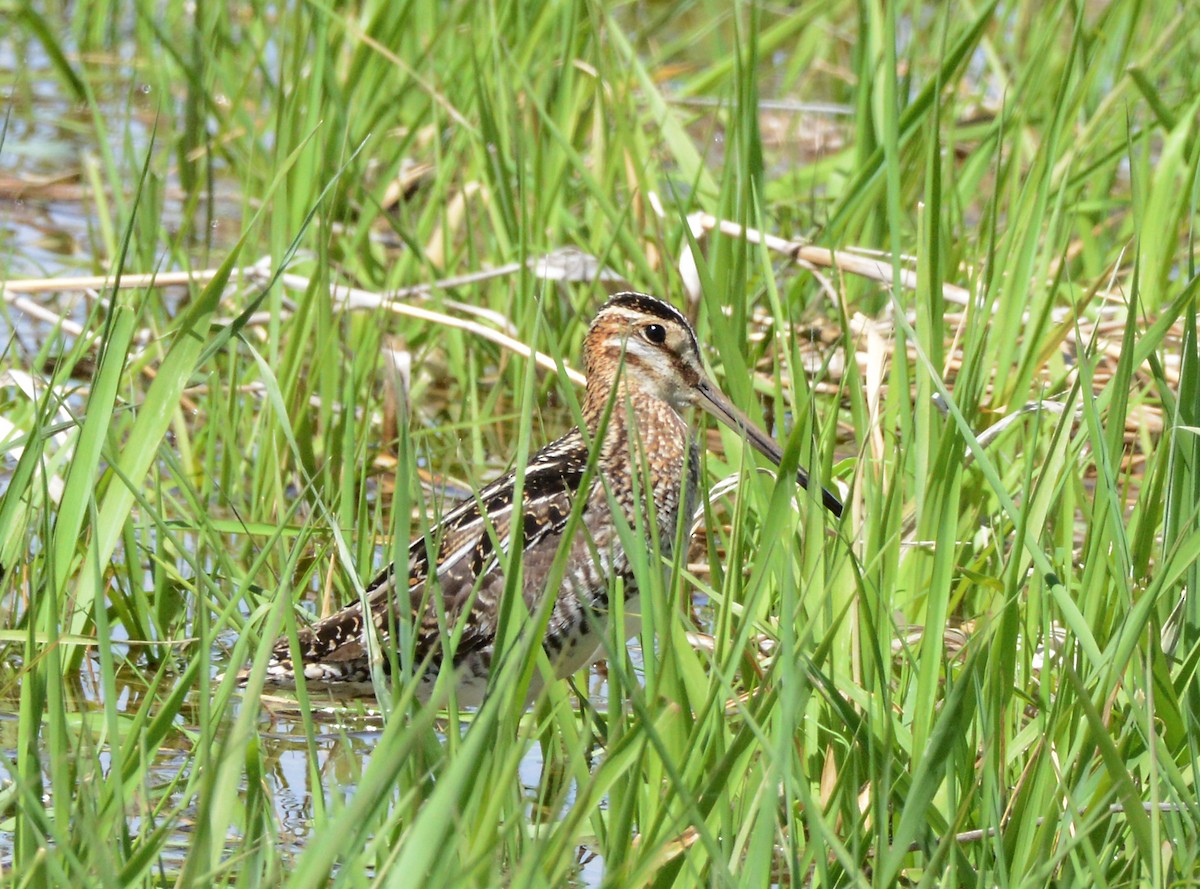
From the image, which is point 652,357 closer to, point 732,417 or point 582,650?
point 732,417

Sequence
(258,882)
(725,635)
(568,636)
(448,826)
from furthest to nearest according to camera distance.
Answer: (568,636) < (725,635) < (258,882) < (448,826)

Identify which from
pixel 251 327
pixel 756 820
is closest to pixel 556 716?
pixel 756 820

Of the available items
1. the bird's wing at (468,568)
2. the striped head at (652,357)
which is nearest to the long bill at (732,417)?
the striped head at (652,357)

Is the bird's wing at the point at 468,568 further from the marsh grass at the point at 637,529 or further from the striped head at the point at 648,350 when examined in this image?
the striped head at the point at 648,350

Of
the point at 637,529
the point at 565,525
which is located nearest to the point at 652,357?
the point at 565,525

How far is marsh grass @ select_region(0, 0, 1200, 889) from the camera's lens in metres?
2.28

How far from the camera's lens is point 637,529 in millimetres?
2385

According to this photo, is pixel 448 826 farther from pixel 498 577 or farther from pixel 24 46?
pixel 24 46

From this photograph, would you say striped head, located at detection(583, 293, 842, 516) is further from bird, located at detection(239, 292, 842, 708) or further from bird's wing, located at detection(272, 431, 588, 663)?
bird's wing, located at detection(272, 431, 588, 663)

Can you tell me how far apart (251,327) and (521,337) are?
903mm

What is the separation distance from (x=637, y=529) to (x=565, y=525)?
32.5 inches

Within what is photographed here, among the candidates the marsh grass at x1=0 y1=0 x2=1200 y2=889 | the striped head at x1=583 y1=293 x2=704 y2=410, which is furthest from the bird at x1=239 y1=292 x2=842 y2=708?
the marsh grass at x1=0 y1=0 x2=1200 y2=889

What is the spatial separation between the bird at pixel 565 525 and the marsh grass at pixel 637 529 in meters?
0.11

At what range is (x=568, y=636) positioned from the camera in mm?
3654
